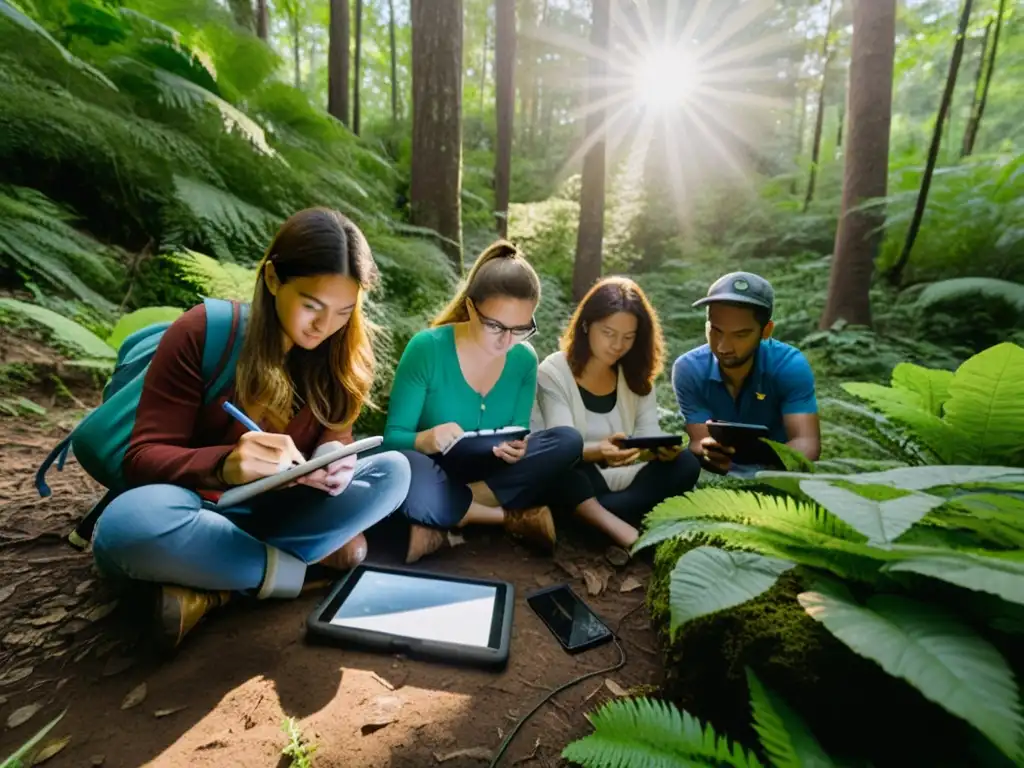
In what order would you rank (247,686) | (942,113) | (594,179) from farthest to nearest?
(594,179) < (942,113) < (247,686)

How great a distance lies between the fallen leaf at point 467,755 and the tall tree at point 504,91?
10663mm

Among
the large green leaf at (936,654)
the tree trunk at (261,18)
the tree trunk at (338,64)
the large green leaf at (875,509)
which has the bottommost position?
the large green leaf at (936,654)

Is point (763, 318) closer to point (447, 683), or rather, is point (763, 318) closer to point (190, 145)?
point (447, 683)

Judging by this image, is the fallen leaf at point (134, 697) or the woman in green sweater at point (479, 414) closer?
the fallen leaf at point (134, 697)

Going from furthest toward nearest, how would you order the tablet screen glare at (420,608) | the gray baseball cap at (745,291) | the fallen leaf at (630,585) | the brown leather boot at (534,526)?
the gray baseball cap at (745,291) < the brown leather boot at (534,526) < the fallen leaf at (630,585) < the tablet screen glare at (420,608)

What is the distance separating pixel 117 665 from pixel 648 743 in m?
1.50

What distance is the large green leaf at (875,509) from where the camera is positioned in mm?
1048

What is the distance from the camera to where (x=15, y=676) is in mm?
1430

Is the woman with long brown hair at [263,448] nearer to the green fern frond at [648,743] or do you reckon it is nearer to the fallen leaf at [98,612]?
the fallen leaf at [98,612]

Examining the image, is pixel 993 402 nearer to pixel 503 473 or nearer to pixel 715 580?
pixel 715 580

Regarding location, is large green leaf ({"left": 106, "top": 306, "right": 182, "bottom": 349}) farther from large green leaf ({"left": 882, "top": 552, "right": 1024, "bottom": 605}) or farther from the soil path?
large green leaf ({"left": 882, "top": 552, "right": 1024, "bottom": 605})

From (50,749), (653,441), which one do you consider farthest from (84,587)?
(653,441)

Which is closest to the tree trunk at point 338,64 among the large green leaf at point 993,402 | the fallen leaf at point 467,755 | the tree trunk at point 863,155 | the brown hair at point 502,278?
the tree trunk at point 863,155

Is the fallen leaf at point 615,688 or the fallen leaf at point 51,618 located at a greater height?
the fallen leaf at point 51,618
